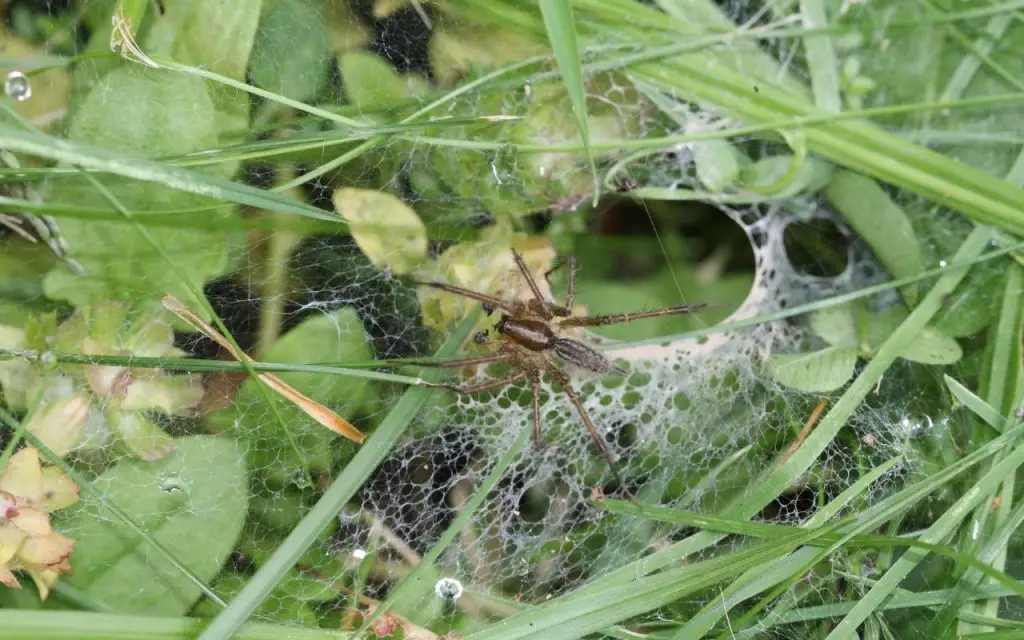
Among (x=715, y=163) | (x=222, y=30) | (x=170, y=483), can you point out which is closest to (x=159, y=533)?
(x=170, y=483)

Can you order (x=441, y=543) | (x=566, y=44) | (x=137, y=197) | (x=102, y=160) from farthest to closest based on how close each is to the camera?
(x=137, y=197) → (x=441, y=543) → (x=566, y=44) → (x=102, y=160)

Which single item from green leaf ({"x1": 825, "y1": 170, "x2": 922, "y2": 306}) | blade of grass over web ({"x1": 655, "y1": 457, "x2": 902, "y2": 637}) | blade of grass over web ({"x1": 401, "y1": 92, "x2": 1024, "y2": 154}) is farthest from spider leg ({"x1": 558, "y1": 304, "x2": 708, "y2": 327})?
blade of grass over web ({"x1": 655, "y1": 457, "x2": 902, "y2": 637})

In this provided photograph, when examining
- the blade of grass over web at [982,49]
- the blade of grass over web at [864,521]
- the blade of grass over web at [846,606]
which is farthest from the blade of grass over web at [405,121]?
the blade of grass over web at [846,606]

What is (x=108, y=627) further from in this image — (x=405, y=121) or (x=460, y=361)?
(x=405, y=121)

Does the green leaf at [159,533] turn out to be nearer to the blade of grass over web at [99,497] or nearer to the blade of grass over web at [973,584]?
the blade of grass over web at [99,497]

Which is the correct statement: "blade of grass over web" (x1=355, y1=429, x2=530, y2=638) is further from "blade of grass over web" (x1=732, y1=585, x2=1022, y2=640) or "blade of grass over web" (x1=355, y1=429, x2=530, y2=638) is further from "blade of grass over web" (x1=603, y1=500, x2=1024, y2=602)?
"blade of grass over web" (x1=732, y1=585, x2=1022, y2=640)

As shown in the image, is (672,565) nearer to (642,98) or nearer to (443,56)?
(642,98)

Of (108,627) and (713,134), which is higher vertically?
(713,134)
